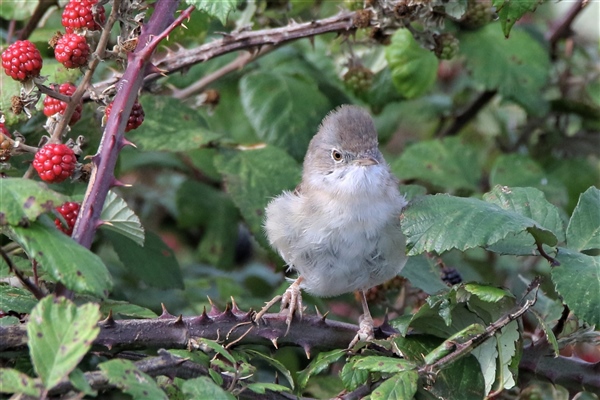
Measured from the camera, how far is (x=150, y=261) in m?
3.44

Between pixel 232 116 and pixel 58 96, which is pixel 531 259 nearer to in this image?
pixel 232 116

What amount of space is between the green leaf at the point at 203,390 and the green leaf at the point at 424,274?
4.03 feet

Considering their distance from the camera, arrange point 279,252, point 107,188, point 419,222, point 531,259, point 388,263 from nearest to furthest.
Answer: point 107,188, point 419,222, point 388,263, point 279,252, point 531,259

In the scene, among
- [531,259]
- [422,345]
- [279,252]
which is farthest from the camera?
[531,259]

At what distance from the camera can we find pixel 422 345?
2.51 meters

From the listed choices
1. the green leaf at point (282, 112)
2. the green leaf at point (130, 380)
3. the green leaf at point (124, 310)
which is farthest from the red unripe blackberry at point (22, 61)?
the green leaf at point (282, 112)

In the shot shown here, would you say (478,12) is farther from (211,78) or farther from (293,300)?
(293,300)

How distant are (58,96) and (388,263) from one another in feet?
4.50

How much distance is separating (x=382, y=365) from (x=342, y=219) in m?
1.03

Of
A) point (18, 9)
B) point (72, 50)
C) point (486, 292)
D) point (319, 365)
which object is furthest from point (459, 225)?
point (18, 9)

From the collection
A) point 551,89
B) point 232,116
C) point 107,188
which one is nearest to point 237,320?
point 107,188

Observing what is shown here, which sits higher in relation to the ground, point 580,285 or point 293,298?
point 580,285

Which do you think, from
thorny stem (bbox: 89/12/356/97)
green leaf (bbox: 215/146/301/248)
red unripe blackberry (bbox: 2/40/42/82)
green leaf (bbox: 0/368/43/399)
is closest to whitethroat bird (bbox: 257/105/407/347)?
green leaf (bbox: 215/146/301/248)

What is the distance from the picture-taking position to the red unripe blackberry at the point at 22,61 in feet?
7.60
